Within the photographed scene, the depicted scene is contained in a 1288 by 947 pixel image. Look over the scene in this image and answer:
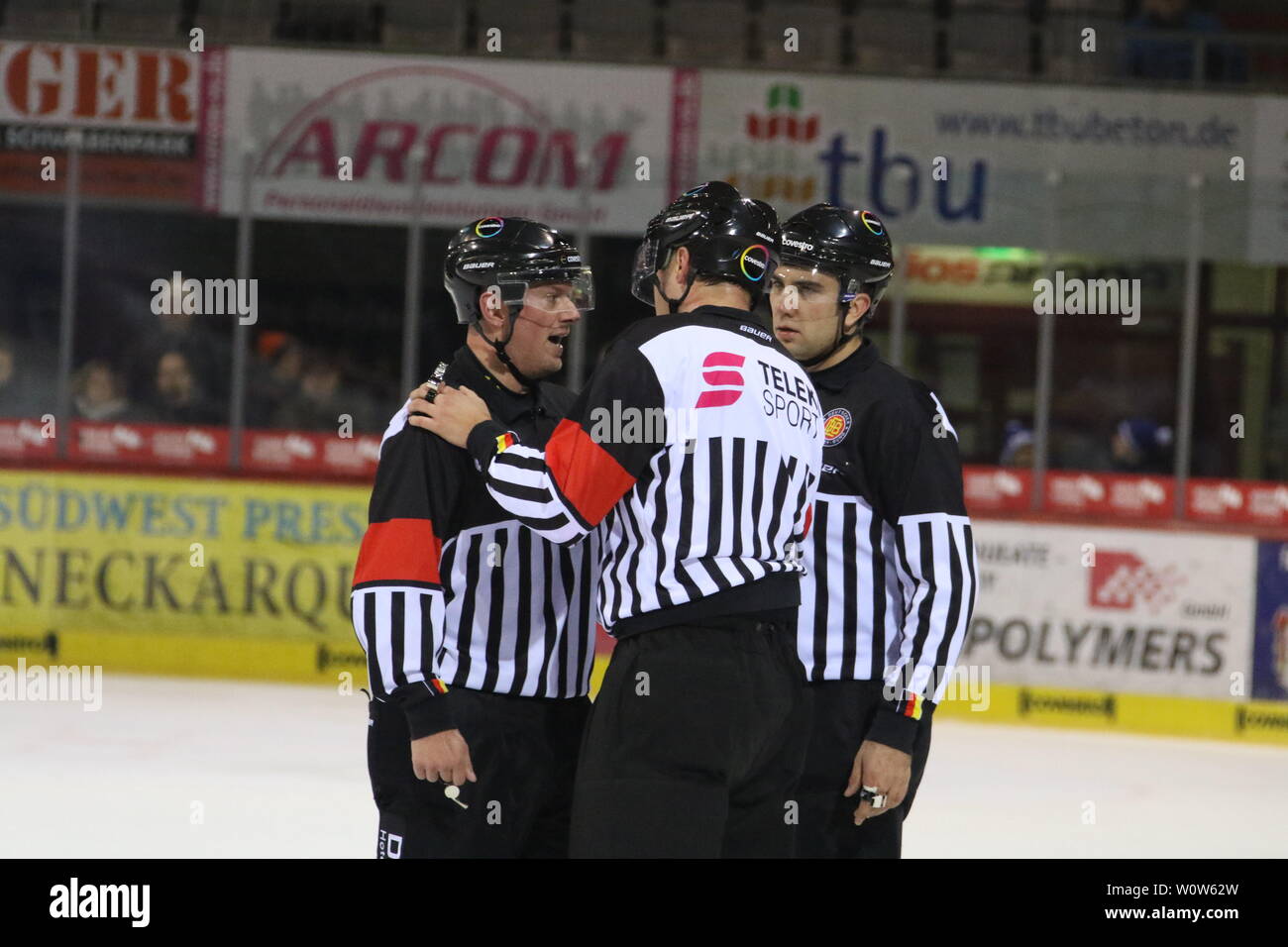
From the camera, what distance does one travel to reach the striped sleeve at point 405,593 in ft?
8.53

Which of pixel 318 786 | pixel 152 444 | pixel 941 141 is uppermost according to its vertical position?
pixel 941 141

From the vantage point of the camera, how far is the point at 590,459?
8.00ft

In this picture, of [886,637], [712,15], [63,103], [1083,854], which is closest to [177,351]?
[63,103]

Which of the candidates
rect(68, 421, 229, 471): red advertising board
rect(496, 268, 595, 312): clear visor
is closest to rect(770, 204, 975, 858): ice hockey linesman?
rect(496, 268, 595, 312): clear visor

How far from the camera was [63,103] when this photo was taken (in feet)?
33.2

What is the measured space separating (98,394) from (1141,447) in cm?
582

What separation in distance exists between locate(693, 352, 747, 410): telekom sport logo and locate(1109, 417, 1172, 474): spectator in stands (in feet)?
22.3

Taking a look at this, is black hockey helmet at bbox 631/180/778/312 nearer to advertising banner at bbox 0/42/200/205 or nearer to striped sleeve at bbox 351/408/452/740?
striped sleeve at bbox 351/408/452/740

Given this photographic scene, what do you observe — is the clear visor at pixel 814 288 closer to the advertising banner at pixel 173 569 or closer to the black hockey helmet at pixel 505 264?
the black hockey helmet at pixel 505 264

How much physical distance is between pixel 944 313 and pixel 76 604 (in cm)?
533

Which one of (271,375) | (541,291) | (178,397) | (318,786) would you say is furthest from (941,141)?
(541,291)

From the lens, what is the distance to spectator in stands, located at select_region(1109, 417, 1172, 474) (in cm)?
888

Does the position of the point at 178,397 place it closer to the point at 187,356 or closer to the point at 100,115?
the point at 187,356
